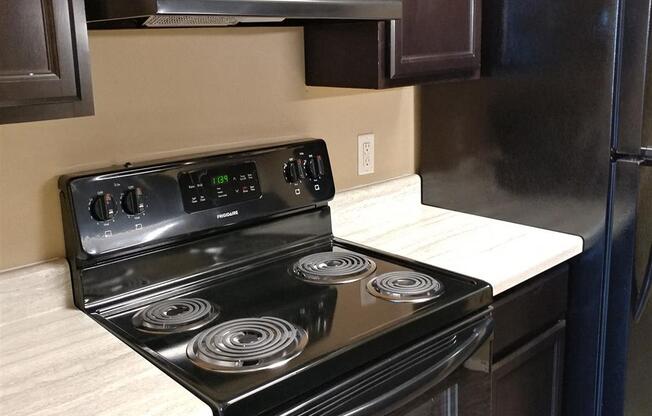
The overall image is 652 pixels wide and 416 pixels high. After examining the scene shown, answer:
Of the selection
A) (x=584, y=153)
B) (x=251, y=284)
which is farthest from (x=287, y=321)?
(x=584, y=153)

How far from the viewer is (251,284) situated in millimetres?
1542

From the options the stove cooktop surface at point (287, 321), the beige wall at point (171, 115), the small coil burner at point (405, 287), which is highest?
the beige wall at point (171, 115)

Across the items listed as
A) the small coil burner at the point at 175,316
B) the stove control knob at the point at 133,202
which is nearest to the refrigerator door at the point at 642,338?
the small coil burner at the point at 175,316

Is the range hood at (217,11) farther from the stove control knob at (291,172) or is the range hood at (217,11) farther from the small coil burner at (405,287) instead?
the small coil burner at (405,287)

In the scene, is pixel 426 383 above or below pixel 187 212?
below

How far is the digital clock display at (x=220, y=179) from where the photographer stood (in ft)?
5.14

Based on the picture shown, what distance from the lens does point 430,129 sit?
2076 millimetres

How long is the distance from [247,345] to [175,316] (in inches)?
8.7

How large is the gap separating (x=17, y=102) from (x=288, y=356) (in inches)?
23.7

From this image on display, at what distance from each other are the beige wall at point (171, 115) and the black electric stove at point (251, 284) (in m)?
0.07

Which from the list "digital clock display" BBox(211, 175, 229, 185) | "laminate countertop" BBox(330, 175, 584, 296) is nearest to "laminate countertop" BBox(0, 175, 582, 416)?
"laminate countertop" BBox(330, 175, 584, 296)

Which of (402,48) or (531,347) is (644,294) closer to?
(531,347)

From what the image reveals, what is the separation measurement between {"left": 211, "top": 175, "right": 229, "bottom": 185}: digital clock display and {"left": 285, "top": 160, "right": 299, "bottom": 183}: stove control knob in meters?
0.17

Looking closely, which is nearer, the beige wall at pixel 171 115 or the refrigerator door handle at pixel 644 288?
the beige wall at pixel 171 115
